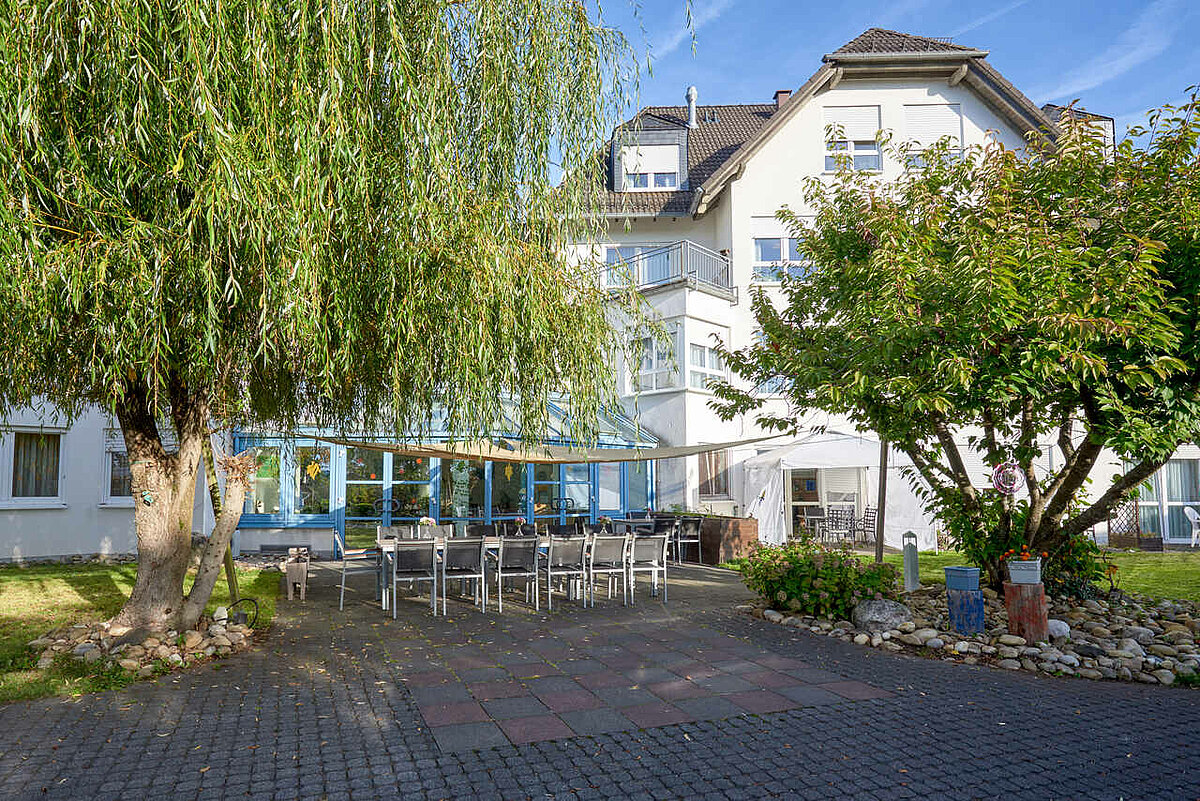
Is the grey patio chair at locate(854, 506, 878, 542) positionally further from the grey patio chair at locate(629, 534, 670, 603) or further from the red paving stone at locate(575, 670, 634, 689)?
the red paving stone at locate(575, 670, 634, 689)

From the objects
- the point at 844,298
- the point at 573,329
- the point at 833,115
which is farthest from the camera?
the point at 833,115

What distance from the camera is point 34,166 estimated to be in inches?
165

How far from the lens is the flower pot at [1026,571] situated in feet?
21.0

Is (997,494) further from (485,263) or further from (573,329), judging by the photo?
(485,263)

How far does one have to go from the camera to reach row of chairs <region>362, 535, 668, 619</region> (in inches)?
304

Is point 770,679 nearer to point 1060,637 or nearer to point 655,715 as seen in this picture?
point 655,715

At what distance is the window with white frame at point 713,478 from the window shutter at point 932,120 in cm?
899

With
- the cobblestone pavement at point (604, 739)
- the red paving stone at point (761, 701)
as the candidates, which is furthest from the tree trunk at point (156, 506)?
the red paving stone at point (761, 701)

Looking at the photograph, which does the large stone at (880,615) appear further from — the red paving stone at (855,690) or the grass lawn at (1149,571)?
the grass lawn at (1149,571)

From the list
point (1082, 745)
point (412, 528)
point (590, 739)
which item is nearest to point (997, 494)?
point (1082, 745)

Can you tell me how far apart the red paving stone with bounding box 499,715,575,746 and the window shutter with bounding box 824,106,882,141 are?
57.3 ft

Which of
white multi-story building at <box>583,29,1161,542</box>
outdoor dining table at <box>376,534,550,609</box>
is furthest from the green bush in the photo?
white multi-story building at <box>583,29,1161,542</box>

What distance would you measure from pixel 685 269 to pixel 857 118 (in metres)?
6.38

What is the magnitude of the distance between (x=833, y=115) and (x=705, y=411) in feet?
27.0
